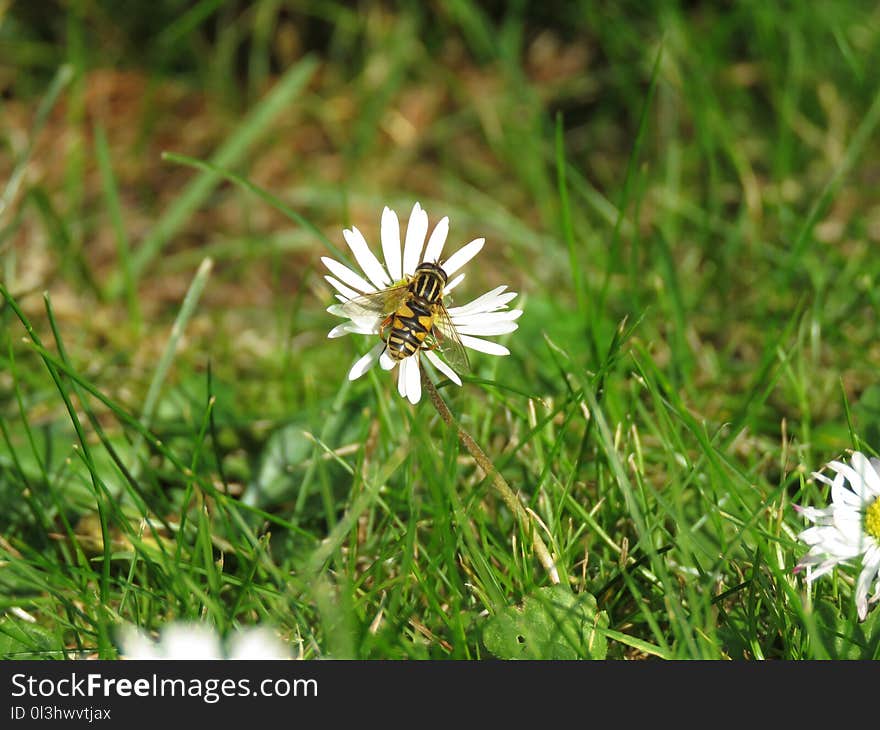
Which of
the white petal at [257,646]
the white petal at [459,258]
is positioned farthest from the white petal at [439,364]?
the white petal at [257,646]

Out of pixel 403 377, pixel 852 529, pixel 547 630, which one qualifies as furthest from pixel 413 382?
pixel 852 529

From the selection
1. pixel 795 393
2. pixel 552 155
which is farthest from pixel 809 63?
pixel 795 393

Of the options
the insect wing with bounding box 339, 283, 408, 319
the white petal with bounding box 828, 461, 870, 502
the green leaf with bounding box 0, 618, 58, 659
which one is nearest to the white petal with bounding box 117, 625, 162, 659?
the green leaf with bounding box 0, 618, 58, 659

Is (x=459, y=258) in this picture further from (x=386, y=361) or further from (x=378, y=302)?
(x=386, y=361)

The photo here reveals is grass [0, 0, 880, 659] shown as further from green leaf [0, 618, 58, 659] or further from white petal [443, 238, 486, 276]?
white petal [443, 238, 486, 276]

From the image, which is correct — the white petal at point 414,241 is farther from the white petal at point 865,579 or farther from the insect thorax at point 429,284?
the white petal at point 865,579
